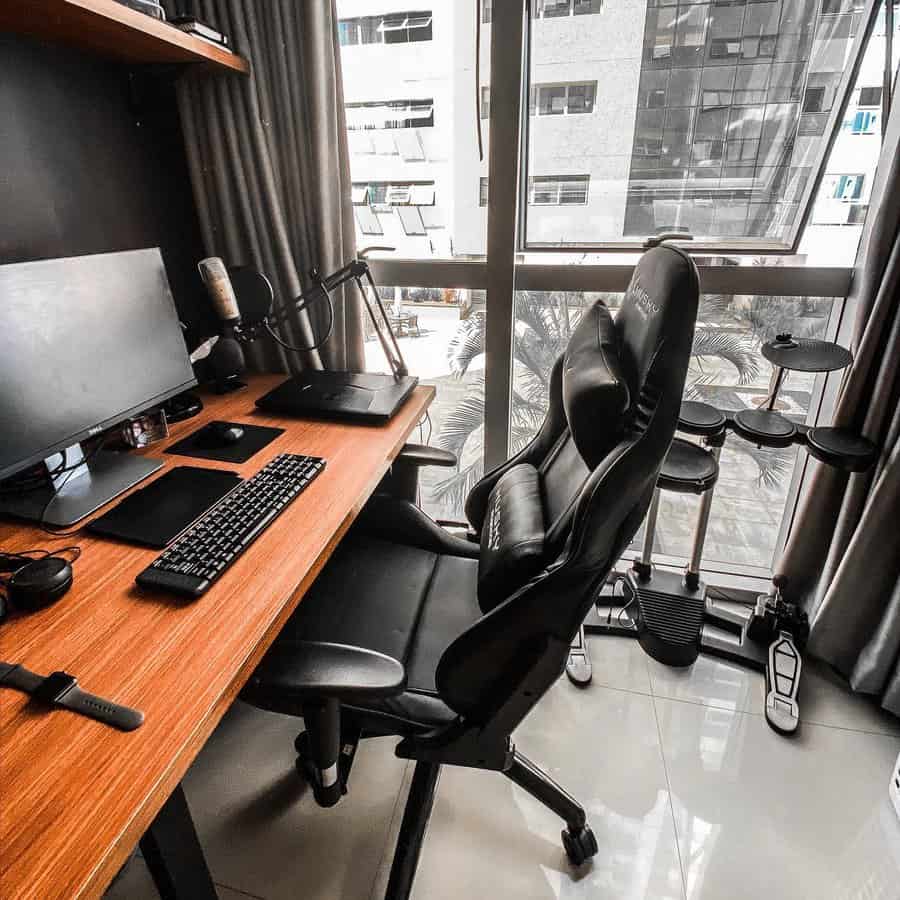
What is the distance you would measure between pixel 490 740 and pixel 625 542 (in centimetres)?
40

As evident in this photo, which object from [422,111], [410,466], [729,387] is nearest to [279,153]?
[422,111]

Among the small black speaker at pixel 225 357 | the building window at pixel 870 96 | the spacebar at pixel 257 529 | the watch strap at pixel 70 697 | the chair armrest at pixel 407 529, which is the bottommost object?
the chair armrest at pixel 407 529

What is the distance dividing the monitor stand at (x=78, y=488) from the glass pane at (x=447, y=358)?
83 cm

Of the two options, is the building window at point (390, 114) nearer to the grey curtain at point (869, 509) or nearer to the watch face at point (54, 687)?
the grey curtain at point (869, 509)

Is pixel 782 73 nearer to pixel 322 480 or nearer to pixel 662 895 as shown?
pixel 322 480

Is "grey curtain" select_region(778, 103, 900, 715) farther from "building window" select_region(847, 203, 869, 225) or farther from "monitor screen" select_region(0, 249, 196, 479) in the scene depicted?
"monitor screen" select_region(0, 249, 196, 479)

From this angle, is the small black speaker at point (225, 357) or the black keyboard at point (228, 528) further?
the small black speaker at point (225, 357)

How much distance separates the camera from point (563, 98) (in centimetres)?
157

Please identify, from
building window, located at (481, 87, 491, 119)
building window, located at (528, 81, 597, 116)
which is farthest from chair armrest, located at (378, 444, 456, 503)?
building window, located at (528, 81, 597, 116)

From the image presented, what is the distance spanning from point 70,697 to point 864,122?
2113mm

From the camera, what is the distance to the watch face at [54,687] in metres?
0.65

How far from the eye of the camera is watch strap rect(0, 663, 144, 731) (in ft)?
2.08

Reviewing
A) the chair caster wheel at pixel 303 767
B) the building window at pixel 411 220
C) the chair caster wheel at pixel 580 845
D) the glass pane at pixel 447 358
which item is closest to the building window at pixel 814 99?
the glass pane at pixel 447 358

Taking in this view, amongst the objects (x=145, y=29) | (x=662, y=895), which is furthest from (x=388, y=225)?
(x=662, y=895)
